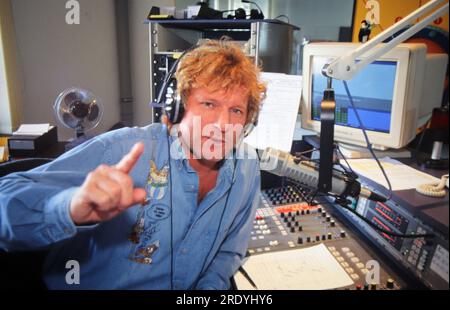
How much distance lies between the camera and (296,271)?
0.79 metres

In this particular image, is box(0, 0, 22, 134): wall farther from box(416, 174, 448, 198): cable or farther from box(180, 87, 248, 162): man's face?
box(416, 174, 448, 198): cable

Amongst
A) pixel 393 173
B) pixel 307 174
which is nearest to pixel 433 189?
pixel 393 173

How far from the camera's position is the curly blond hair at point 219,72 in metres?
0.81

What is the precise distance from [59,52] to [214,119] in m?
0.79

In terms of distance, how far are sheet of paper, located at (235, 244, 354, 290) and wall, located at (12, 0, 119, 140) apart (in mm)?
985

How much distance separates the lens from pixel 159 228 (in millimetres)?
782

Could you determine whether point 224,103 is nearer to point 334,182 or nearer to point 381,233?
point 334,182

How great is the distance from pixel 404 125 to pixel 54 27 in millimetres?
1222

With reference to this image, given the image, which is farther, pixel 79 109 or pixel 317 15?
pixel 317 15

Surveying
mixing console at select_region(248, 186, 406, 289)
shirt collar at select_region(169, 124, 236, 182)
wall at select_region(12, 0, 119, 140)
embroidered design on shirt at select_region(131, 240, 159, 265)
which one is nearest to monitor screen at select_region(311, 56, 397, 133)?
mixing console at select_region(248, 186, 406, 289)

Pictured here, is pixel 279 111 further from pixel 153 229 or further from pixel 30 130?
pixel 30 130

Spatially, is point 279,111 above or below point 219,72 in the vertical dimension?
below

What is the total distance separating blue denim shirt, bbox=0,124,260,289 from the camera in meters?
0.73

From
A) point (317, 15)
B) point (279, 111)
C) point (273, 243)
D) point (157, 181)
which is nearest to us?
point (157, 181)
